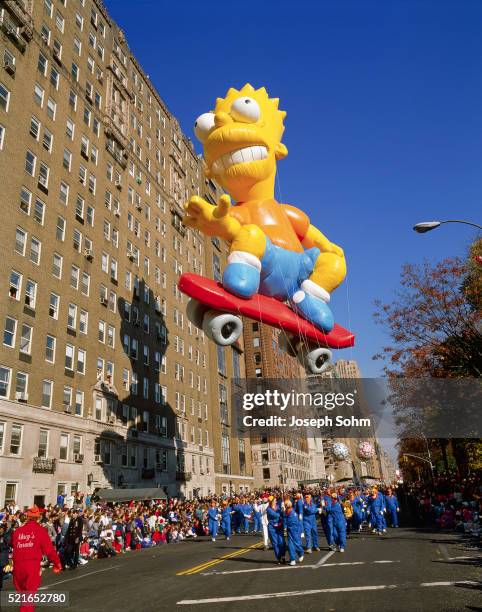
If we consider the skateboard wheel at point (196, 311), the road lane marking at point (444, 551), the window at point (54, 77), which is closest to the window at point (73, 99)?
the window at point (54, 77)

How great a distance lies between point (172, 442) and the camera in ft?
139

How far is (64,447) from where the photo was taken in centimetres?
2831

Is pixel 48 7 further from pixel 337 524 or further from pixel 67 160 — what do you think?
pixel 337 524

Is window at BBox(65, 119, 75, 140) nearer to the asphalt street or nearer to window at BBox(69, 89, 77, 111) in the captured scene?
window at BBox(69, 89, 77, 111)

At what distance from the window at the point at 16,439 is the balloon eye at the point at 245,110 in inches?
732

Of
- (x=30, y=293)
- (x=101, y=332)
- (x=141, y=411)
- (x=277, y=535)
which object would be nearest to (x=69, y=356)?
(x=101, y=332)

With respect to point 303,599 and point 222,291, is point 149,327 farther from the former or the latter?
point 303,599

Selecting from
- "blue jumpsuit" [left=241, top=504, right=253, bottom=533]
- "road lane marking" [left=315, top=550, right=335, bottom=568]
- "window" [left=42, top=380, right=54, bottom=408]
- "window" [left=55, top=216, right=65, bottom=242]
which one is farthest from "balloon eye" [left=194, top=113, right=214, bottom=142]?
"blue jumpsuit" [left=241, top=504, right=253, bottom=533]

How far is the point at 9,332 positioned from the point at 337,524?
18.5 m

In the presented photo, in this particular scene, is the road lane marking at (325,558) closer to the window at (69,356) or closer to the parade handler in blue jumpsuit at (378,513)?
the parade handler in blue jumpsuit at (378,513)

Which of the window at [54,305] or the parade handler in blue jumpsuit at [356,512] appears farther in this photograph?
the window at [54,305]

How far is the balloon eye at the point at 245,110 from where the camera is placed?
14945 mm

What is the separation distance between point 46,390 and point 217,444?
94.2 ft

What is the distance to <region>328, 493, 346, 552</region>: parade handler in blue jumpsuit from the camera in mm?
15250
